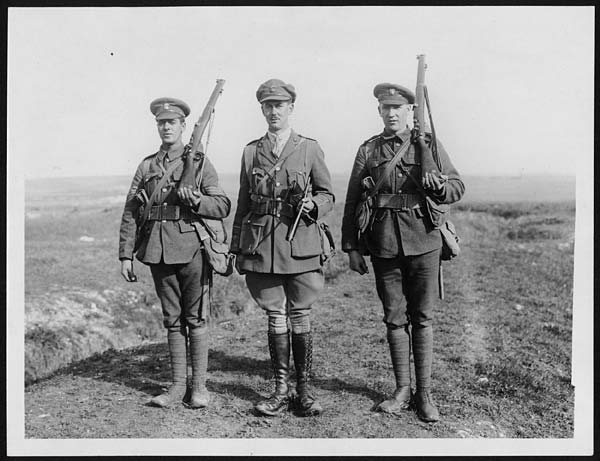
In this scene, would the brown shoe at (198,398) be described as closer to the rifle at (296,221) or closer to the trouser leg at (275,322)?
the trouser leg at (275,322)

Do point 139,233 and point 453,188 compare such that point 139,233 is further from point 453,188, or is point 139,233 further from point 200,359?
point 453,188

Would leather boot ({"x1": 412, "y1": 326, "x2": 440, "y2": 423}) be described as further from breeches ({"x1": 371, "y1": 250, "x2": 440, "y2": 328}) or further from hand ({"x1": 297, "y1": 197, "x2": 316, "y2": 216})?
hand ({"x1": 297, "y1": 197, "x2": 316, "y2": 216})

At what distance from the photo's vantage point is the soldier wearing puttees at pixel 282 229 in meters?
5.08

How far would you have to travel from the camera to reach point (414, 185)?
16.6 feet

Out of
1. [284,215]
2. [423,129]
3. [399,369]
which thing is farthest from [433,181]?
[399,369]

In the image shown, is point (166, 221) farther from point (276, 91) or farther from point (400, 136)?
point (400, 136)

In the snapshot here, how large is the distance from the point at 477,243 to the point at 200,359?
22.2 feet

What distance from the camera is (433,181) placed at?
4.88m

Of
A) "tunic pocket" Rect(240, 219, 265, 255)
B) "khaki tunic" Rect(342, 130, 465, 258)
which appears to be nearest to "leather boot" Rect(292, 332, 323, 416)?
"tunic pocket" Rect(240, 219, 265, 255)

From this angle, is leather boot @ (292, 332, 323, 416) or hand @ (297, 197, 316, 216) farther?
leather boot @ (292, 332, 323, 416)

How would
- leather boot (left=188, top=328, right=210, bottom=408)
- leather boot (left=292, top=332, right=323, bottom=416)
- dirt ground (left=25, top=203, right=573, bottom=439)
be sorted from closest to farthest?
leather boot (left=292, top=332, right=323, bottom=416)
dirt ground (left=25, top=203, right=573, bottom=439)
leather boot (left=188, top=328, right=210, bottom=408)

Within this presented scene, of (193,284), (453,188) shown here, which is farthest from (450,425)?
(193,284)

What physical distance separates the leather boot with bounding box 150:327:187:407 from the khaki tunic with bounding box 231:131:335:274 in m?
0.85

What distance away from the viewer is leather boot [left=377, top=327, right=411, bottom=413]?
207 inches
